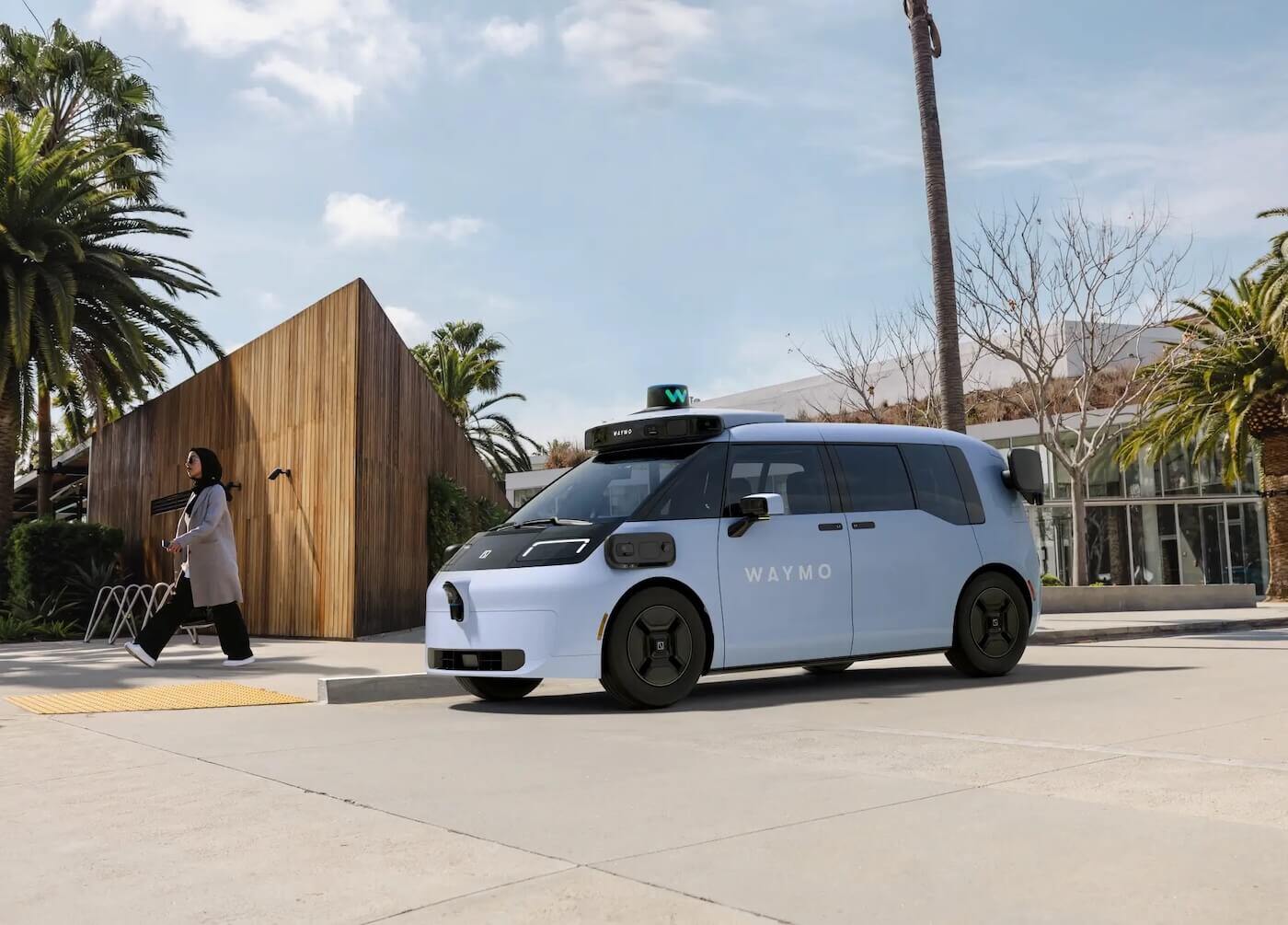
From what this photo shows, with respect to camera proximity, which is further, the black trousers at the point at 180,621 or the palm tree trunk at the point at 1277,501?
the palm tree trunk at the point at 1277,501

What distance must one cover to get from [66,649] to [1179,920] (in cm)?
1459

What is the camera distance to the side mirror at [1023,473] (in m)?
9.52

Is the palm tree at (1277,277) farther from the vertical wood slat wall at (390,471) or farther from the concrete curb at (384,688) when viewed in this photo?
the concrete curb at (384,688)

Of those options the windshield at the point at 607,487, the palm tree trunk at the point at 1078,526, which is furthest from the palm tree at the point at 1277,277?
the windshield at the point at 607,487

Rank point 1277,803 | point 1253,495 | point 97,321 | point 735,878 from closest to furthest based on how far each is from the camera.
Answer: point 735,878 < point 1277,803 < point 97,321 < point 1253,495

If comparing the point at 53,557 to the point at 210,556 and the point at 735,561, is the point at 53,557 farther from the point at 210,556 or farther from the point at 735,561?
the point at 735,561

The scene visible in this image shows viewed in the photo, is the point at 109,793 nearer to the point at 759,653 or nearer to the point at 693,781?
Result: the point at 693,781

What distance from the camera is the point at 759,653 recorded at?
8023 millimetres

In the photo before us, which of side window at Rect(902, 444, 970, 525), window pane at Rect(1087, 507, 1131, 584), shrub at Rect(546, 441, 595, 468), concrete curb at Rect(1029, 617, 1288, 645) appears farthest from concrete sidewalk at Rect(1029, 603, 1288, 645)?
shrub at Rect(546, 441, 595, 468)

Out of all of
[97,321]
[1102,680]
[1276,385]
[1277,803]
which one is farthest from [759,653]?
[1276,385]

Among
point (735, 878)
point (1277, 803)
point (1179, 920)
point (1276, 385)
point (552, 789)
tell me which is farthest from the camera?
point (1276, 385)

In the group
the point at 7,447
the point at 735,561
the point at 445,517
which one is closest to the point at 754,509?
the point at 735,561

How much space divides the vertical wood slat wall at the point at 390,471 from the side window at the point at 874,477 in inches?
312

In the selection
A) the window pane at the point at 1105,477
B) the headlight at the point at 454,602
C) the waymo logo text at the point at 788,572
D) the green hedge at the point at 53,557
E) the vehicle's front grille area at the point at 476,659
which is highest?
the window pane at the point at 1105,477
